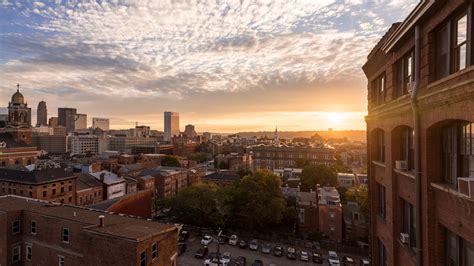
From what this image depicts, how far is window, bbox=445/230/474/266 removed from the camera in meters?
6.56

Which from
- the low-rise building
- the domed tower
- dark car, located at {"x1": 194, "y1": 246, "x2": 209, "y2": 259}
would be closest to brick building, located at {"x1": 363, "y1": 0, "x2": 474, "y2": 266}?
dark car, located at {"x1": 194, "y1": 246, "x2": 209, "y2": 259}

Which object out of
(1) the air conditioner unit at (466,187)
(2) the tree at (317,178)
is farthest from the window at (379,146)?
(2) the tree at (317,178)

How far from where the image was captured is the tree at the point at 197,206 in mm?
48719

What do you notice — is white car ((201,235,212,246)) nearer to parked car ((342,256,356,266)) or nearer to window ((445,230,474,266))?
parked car ((342,256,356,266))

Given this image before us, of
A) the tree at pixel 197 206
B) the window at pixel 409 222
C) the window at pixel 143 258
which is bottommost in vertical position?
the tree at pixel 197 206

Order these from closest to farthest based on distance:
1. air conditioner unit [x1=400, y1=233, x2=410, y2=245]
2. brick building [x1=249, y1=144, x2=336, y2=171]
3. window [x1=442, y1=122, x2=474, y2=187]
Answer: window [x1=442, y1=122, x2=474, y2=187] < air conditioner unit [x1=400, y1=233, x2=410, y2=245] < brick building [x1=249, y1=144, x2=336, y2=171]

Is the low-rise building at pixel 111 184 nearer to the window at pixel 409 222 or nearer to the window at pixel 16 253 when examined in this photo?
the window at pixel 16 253

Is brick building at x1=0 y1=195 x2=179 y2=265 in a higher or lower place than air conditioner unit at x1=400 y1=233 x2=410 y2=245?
lower

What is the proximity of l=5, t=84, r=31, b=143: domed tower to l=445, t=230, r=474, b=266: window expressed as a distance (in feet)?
399

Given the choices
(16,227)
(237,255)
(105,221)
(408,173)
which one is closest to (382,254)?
(408,173)

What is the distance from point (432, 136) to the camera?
7773 mm

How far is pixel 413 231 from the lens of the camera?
9.61 metres

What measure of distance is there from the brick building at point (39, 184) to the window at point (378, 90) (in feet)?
179

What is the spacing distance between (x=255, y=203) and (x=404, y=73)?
140ft
